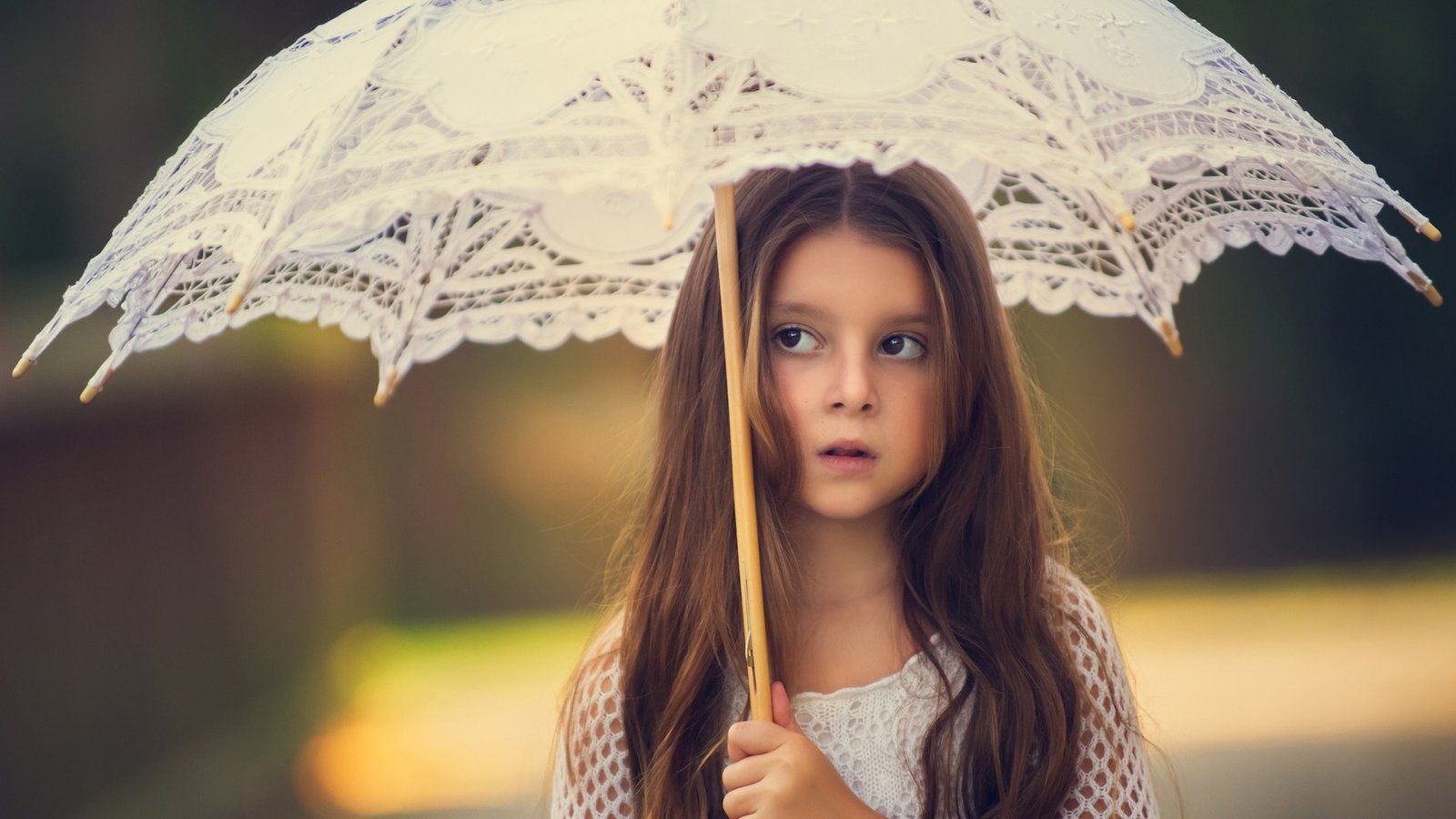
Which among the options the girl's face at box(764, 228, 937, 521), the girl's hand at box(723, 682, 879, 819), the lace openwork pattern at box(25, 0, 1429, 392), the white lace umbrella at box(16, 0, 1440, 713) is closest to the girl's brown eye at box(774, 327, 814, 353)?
the girl's face at box(764, 228, 937, 521)

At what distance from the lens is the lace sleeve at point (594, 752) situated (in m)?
1.64

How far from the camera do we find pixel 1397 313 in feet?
16.2

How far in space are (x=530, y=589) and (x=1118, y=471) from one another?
2115 millimetres

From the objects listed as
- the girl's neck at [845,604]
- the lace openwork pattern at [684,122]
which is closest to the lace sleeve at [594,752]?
the girl's neck at [845,604]

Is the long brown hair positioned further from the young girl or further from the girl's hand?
the girl's hand

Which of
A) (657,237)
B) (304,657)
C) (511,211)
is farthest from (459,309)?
(304,657)

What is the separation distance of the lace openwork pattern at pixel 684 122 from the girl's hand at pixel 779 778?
529 mm

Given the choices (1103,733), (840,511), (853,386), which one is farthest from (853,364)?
(1103,733)

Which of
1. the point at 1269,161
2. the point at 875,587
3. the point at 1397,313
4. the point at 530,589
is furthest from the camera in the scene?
the point at 530,589

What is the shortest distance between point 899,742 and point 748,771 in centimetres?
25

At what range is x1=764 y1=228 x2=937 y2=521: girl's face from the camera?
1496 mm

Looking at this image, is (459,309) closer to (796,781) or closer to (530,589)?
(796,781)

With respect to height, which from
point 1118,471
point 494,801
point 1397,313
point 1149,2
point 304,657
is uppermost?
point 1149,2

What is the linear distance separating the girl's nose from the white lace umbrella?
0.40 ft
